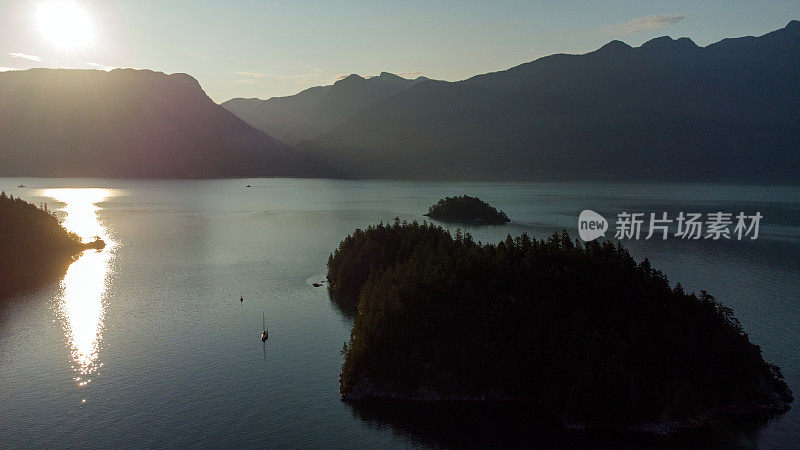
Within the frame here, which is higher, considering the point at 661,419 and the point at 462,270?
the point at 462,270

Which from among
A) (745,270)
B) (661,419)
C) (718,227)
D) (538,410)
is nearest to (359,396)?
(538,410)

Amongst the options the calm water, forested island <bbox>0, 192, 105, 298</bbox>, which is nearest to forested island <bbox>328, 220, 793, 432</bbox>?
the calm water

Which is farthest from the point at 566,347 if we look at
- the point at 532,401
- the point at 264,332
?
the point at 264,332

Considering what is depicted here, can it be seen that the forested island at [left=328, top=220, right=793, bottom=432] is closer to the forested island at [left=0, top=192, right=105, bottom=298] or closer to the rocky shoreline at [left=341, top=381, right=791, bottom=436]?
the rocky shoreline at [left=341, top=381, right=791, bottom=436]

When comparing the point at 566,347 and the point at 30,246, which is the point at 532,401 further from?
the point at 30,246

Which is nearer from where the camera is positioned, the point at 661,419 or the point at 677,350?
the point at 661,419

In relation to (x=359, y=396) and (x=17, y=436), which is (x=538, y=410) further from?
(x=17, y=436)
